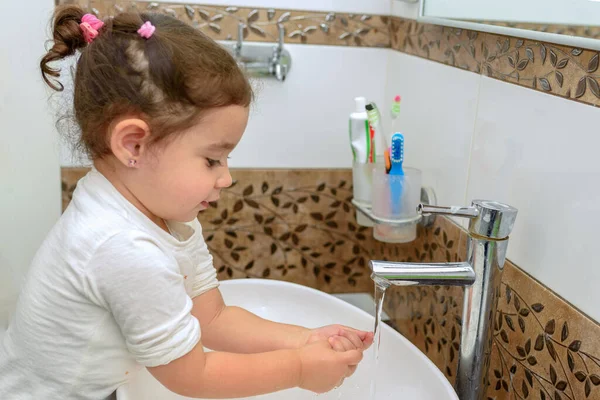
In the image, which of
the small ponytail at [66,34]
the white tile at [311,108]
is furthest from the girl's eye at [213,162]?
the white tile at [311,108]

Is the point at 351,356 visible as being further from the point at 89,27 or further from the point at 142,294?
the point at 89,27

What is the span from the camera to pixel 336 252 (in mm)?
1418

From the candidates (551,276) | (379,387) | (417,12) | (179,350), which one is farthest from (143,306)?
(417,12)

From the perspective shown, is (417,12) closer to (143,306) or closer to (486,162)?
(486,162)

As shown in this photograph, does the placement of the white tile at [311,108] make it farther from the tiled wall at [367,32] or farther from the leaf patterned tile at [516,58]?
the leaf patterned tile at [516,58]

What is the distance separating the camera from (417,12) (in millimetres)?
1148

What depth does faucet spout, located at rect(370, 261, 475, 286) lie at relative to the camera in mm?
735

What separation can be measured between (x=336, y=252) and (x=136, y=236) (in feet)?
2.42

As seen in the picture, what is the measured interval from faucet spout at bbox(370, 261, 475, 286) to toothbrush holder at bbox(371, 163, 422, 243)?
305 mm

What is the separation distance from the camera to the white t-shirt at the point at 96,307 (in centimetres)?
73

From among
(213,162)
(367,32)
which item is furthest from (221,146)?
(367,32)

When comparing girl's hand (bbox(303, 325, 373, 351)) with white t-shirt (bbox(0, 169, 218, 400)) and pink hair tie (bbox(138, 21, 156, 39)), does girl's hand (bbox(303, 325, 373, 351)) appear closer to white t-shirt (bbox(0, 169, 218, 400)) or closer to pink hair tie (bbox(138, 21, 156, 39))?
white t-shirt (bbox(0, 169, 218, 400))

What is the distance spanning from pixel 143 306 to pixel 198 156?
7.4 inches

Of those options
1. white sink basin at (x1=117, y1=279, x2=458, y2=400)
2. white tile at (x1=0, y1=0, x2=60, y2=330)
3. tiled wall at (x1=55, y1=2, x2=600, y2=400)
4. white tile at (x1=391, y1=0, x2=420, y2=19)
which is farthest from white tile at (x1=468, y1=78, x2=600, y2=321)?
white tile at (x1=0, y1=0, x2=60, y2=330)
